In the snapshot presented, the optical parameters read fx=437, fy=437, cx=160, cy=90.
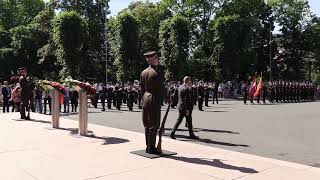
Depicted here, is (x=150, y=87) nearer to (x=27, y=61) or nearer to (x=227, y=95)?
(x=227, y=95)

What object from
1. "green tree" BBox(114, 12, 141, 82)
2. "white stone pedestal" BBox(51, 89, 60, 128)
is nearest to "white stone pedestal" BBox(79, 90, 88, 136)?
"white stone pedestal" BBox(51, 89, 60, 128)

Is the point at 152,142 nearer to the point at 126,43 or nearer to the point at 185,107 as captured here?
the point at 185,107

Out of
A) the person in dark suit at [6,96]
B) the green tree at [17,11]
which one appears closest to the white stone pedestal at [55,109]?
the person in dark suit at [6,96]

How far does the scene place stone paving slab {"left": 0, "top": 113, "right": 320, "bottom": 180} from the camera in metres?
6.75

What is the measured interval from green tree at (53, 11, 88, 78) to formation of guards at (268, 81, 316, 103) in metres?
14.7

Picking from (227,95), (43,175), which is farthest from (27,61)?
(43,175)

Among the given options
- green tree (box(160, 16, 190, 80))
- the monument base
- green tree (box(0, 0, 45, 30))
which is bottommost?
the monument base

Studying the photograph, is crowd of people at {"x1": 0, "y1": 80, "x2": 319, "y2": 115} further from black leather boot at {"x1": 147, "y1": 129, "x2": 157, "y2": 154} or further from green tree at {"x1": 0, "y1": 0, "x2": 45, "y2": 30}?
green tree at {"x1": 0, "y1": 0, "x2": 45, "y2": 30}

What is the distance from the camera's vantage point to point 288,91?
3152cm

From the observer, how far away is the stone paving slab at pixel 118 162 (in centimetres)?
675

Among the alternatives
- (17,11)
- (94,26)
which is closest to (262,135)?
(94,26)

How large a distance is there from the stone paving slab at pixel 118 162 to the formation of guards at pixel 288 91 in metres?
21.4

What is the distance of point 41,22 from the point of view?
154 ft

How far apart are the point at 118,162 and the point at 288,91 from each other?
2585cm
